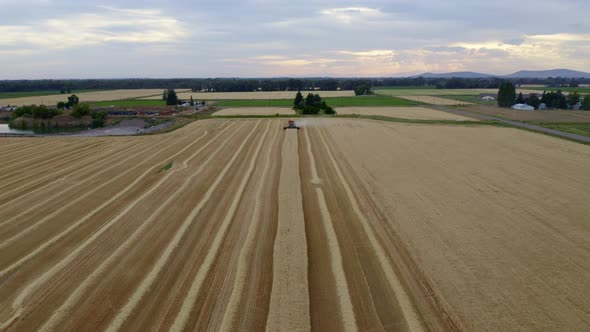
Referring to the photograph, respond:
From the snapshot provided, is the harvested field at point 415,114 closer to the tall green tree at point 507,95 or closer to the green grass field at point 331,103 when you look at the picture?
the green grass field at point 331,103

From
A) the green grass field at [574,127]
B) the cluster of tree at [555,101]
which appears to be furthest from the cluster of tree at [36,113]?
the cluster of tree at [555,101]

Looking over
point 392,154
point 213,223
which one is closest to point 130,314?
point 213,223

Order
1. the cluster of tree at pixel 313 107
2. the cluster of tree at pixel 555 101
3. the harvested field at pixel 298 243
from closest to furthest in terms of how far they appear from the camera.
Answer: the harvested field at pixel 298 243, the cluster of tree at pixel 313 107, the cluster of tree at pixel 555 101

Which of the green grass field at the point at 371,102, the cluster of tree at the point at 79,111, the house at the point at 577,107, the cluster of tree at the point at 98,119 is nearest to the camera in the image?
the cluster of tree at the point at 98,119

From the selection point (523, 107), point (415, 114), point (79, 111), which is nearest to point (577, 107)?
point (523, 107)

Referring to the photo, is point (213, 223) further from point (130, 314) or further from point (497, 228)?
point (497, 228)

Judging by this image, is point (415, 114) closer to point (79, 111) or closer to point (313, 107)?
point (313, 107)

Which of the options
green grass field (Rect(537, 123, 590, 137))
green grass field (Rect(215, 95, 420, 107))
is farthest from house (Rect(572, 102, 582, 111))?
green grass field (Rect(215, 95, 420, 107))
